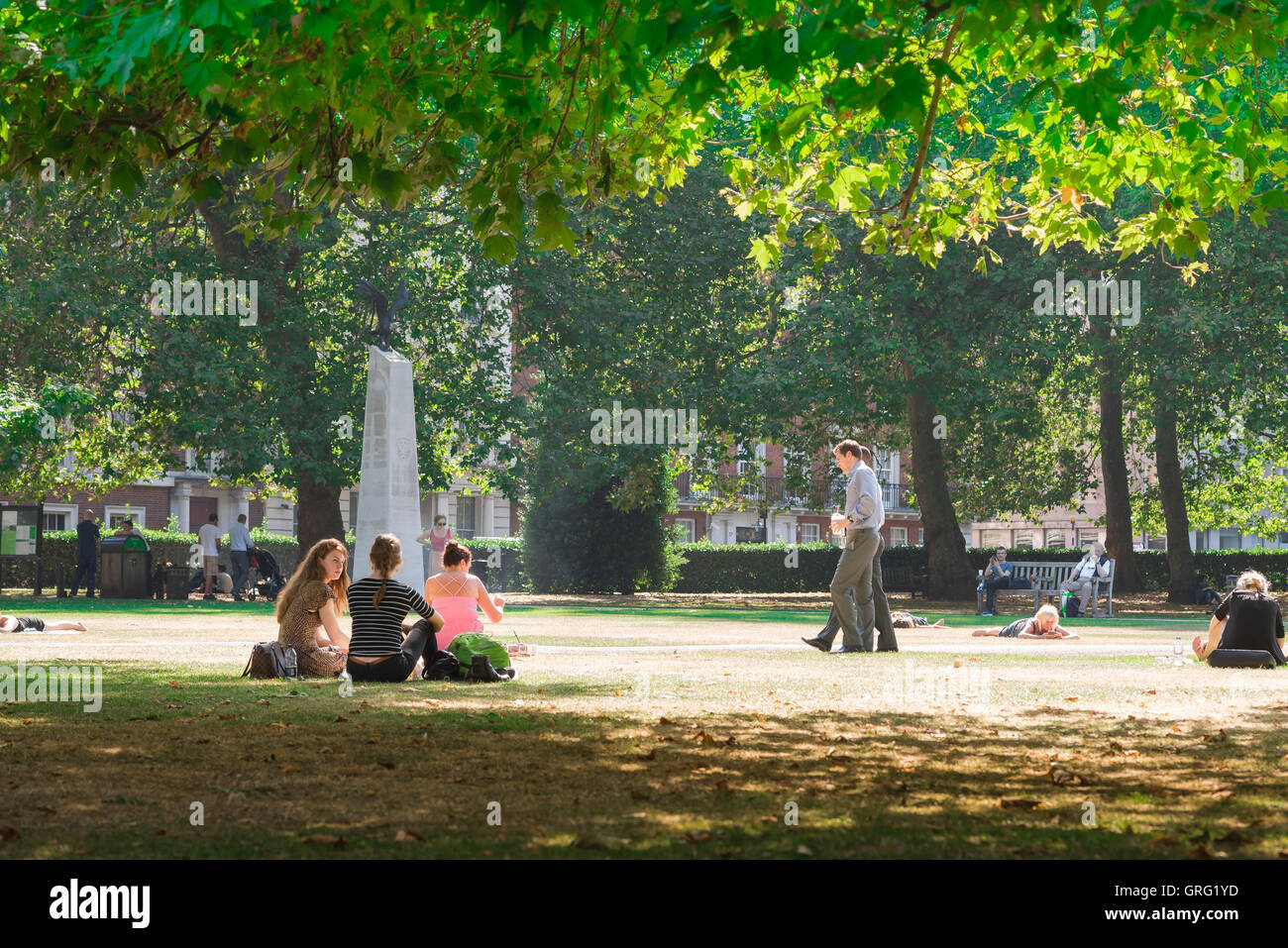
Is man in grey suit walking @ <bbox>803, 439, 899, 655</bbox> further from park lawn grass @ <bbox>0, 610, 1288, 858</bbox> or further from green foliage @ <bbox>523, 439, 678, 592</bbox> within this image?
green foliage @ <bbox>523, 439, 678, 592</bbox>

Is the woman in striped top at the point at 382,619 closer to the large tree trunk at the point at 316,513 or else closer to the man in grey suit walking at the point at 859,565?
the man in grey suit walking at the point at 859,565

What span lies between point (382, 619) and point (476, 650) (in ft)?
3.19

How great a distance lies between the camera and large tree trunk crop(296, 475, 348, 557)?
99.8 feet

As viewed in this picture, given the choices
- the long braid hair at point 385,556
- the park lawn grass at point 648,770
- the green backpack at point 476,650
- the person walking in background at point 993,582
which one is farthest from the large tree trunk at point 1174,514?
the long braid hair at point 385,556

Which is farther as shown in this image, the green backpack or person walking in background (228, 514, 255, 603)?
person walking in background (228, 514, 255, 603)

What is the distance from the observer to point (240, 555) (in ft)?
106

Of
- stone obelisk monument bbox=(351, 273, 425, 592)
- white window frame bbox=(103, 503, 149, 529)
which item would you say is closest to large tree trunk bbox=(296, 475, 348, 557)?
stone obelisk monument bbox=(351, 273, 425, 592)

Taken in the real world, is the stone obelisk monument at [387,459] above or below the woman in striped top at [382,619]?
above

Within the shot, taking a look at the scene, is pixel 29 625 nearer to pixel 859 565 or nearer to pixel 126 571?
pixel 859 565

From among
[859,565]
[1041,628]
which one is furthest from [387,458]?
[1041,628]

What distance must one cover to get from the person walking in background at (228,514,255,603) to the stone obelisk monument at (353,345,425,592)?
39.3ft

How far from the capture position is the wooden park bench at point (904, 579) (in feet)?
128

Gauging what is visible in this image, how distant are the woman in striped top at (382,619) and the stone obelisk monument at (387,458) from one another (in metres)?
9.77

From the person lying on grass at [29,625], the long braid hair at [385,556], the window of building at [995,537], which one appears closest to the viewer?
the long braid hair at [385,556]
